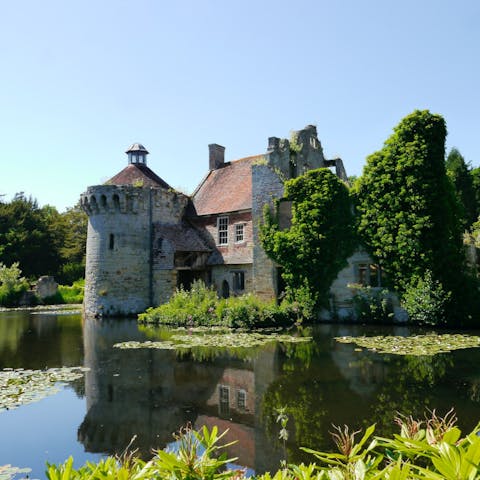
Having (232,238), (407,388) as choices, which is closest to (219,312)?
(232,238)

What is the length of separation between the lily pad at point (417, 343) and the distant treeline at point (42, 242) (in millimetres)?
40502

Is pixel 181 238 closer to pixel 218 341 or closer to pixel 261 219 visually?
pixel 261 219

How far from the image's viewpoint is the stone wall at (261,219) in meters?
24.6

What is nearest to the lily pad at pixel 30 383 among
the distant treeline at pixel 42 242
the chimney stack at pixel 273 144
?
the chimney stack at pixel 273 144

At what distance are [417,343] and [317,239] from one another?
9026mm

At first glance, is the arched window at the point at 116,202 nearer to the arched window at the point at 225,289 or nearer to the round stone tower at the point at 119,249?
the round stone tower at the point at 119,249

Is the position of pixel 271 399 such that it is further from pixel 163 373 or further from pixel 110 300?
pixel 110 300

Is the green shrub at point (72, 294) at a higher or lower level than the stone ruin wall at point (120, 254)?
lower

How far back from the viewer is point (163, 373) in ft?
36.9

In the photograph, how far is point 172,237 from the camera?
27.9m

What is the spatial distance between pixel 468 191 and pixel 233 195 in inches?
1200

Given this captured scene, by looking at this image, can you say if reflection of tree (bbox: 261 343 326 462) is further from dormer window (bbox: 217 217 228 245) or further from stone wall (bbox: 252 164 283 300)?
dormer window (bbox: 217 217 228 245)

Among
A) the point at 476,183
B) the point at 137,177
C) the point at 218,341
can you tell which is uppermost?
the point at 476,183

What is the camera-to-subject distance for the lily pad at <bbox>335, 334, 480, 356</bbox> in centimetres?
1345
